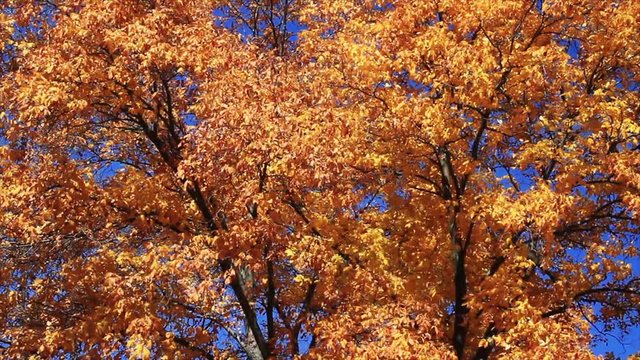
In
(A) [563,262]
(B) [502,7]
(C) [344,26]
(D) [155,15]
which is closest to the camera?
(D) [155,15]

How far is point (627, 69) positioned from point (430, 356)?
263 inches

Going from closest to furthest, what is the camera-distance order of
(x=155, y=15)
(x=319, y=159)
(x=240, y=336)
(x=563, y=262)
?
(x=319, y=159), (x=155, y=15), (x=240, y=336), (x=563, y=262)

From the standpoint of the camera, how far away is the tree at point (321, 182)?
9.45 meters

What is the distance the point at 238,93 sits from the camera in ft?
31.1

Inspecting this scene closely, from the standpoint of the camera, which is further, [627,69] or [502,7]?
[627,69]

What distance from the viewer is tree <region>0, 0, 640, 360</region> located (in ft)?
31.0

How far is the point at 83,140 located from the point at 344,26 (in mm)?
6413

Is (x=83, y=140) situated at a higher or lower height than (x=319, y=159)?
higher

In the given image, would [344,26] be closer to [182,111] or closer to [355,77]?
[355,77]

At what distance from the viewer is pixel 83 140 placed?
36.9ft

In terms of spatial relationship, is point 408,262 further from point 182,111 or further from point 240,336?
point 182,111

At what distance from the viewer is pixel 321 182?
29.6ft

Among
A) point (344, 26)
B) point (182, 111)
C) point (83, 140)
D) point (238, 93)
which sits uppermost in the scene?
point (344, 26)

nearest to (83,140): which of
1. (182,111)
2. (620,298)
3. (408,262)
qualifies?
(182,111)
